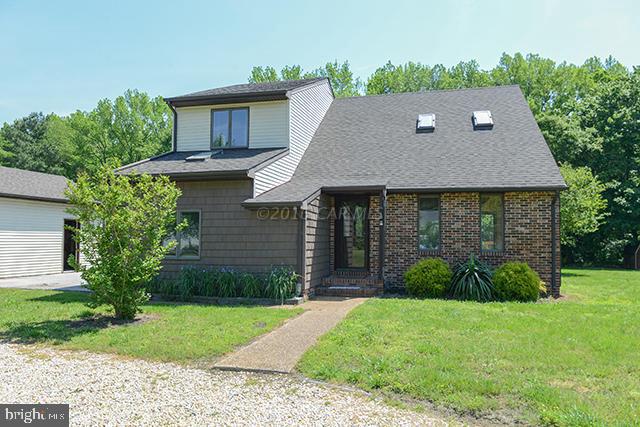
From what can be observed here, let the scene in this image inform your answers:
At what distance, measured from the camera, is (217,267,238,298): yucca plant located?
10688mm

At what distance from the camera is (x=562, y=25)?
11734mm

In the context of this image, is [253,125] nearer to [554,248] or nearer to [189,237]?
[189,237]

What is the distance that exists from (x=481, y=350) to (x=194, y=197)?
8.16 m

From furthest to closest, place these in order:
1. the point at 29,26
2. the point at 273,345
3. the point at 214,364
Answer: the point at 29,26 < the point at 273,345 < the point at 214,364

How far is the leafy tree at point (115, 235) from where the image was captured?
8.09m

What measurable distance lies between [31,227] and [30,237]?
13.8 inches

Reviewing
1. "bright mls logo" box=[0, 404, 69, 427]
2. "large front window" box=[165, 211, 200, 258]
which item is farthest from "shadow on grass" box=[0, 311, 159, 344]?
"large front window" box=[165, 211, 200, 258]

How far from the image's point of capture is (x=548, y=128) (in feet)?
76.2

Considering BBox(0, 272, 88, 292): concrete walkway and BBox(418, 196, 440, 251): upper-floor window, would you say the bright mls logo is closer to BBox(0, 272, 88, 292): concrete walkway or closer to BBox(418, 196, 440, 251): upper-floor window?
BBox(0, 272, 88, 292): concrete walkway

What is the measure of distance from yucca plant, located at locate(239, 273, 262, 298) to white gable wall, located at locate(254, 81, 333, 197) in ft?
7.03

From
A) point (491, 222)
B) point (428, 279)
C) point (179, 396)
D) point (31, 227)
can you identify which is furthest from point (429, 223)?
point (31, 227)

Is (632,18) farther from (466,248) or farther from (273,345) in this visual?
(273,345)

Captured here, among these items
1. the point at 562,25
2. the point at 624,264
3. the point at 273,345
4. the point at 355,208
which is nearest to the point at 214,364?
the point at 273,345

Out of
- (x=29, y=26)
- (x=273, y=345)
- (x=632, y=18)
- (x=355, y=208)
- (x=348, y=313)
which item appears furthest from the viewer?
(x=355, y=208)
